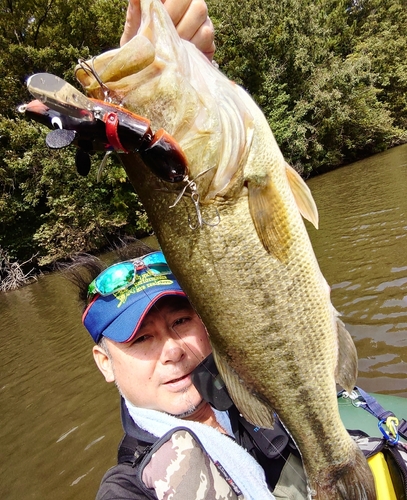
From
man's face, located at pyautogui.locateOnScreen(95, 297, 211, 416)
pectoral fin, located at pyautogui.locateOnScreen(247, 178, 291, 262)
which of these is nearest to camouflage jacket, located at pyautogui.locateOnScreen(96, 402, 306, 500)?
man's face, located at pyautogui.locateOnScreen(95, 297, 211, 416)

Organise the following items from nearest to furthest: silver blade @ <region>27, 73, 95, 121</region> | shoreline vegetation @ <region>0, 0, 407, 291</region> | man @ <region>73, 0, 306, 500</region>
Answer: silver blade @ <region>27, 73, 95, 121</region> → man @ <region>73, 0, 306, 500</region> → shoreline vegetation @ <region>0, 0, 407, 291</region>

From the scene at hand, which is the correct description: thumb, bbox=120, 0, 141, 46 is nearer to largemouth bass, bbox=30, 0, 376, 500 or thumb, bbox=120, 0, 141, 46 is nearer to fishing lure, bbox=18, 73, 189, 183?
largemouth bass, bbox=30, 0, 376, 500

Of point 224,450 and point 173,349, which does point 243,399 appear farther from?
point 173,349

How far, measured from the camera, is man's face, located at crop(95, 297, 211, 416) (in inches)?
70.6

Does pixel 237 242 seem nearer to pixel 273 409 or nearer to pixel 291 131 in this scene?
pixel 273 409

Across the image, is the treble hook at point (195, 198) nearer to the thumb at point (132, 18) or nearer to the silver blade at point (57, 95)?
the silver blade at point (57, 95)

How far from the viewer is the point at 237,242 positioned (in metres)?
1.50

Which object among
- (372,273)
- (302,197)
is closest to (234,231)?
(302,197)

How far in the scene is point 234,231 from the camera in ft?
4.91

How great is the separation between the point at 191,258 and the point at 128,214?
20.7 m

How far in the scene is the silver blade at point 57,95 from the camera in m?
0.97

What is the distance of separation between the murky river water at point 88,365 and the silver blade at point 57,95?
1888 millimetres

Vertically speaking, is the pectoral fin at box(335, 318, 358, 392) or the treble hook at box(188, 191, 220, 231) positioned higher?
the treble hook at box(188, 191, 220, 231)

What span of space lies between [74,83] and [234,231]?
19.2 meters
